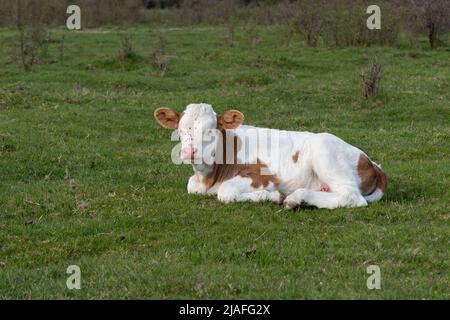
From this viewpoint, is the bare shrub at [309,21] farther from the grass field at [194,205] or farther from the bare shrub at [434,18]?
Answer: the grass field at [194,205]

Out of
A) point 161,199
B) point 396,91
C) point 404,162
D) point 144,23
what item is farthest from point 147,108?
point 144,23

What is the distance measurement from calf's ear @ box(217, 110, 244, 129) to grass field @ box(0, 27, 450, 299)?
2.95ft

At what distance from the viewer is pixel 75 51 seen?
30250mm

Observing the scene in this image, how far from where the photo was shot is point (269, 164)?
9523 mm

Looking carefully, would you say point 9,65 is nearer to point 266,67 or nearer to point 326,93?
point 266,67

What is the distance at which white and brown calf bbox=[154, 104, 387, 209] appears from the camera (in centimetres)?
911

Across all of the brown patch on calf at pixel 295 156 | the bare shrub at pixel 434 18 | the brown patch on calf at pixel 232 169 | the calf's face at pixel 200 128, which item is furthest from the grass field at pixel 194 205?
the bare shrub at pixel 434 18

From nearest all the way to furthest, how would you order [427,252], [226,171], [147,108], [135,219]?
1. [427,252]
2. [135,219]
3. [226,171]
4. [147,108]

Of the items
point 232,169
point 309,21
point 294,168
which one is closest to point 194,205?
point 232,169

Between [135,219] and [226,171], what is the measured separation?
Result: 1.41 meters

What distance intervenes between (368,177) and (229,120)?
1.75m

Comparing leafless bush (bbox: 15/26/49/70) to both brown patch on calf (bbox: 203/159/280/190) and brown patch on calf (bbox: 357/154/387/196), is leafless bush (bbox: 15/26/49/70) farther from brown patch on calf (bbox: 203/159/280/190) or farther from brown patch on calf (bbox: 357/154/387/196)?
brown patch on calf (bbox: 357/154/387/196)

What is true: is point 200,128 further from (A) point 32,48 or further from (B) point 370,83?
(A) point 32,48
